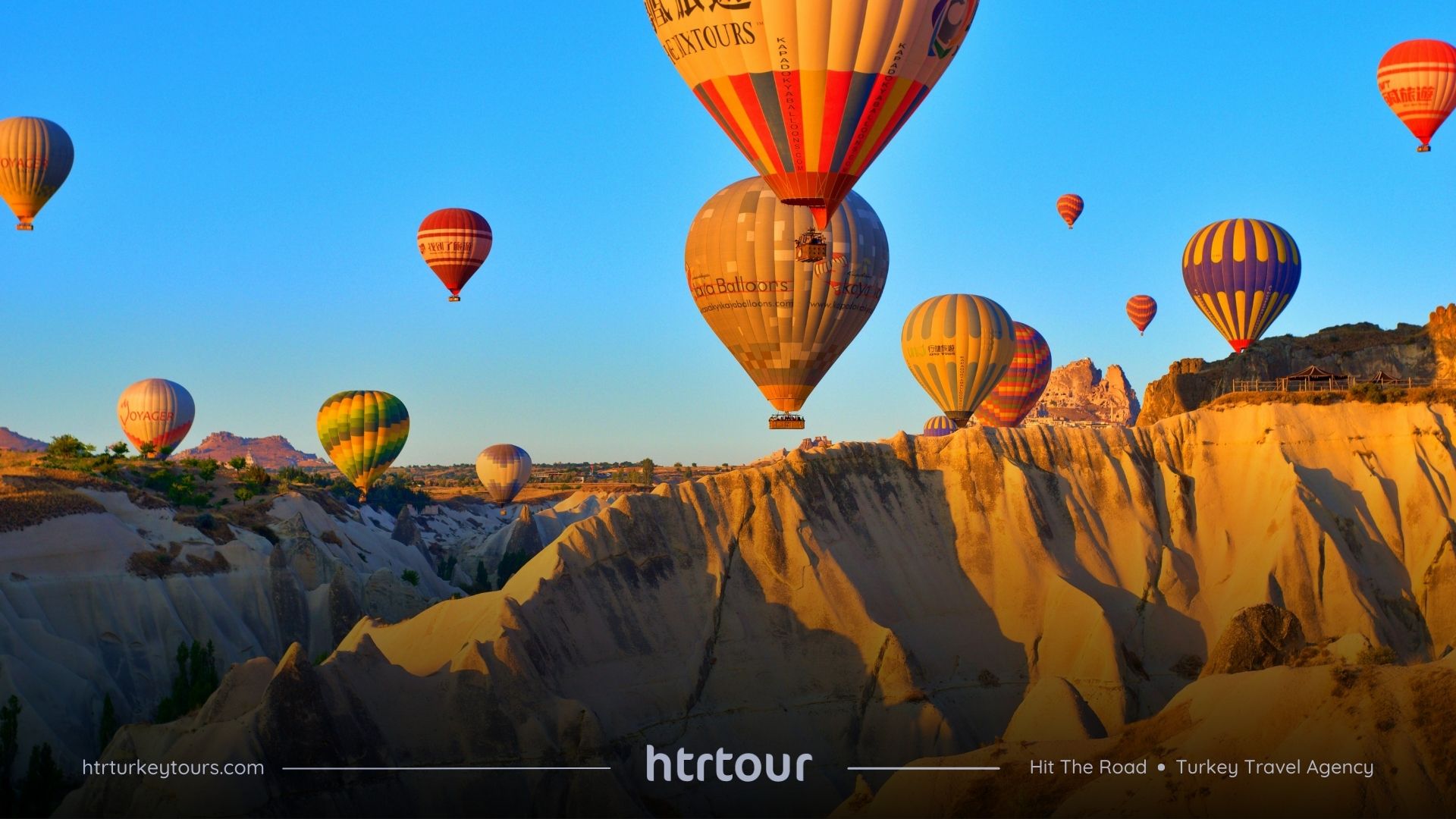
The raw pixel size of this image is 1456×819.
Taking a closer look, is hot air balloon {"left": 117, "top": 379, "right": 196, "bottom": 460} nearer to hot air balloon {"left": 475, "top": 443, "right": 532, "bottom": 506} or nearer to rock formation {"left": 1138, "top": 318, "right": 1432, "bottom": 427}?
hot air balloon {"left": 475, "top": 443, "right": 532, "bottom": 506}

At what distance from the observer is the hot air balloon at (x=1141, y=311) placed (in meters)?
106

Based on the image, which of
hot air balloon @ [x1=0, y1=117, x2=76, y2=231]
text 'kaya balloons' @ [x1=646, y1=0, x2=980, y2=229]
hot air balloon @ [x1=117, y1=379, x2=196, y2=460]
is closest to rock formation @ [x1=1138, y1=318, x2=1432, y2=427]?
text 'kaya balloons' @ [x1=646, y1=0, x2=980, y2=229]

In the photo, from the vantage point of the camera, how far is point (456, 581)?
9444 cm

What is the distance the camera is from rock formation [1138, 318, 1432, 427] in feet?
222

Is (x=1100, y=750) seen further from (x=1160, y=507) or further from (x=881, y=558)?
(x=1160, y=507)

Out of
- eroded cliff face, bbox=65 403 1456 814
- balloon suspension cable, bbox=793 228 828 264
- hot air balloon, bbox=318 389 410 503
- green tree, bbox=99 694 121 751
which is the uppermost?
balloon suspension cable, bbox=793 228 828 264

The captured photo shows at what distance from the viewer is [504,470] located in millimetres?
125188

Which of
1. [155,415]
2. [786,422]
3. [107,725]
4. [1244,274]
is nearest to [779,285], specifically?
[786,422]

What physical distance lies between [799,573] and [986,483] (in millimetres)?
8893

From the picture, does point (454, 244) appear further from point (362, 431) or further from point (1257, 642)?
point (1257, 642)

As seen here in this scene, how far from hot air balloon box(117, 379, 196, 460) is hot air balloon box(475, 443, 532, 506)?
931 inches

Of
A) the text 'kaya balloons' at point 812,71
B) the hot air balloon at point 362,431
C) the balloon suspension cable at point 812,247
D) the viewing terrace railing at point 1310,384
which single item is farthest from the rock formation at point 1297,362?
the hot air balloon at point 362,431

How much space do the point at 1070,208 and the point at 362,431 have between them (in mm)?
45993

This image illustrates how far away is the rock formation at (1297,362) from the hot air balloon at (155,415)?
70.8 m
